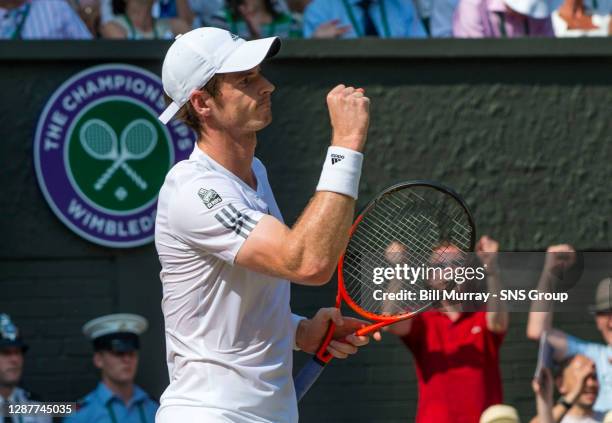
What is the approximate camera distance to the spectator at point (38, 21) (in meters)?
6.88

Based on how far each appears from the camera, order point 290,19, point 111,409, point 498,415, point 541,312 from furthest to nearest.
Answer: point 290,19 → point 541,312 → point 111,409 → point 498,415

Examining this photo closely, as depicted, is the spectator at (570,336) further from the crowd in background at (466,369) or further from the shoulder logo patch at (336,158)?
the shoulder logo patch at (336,158)

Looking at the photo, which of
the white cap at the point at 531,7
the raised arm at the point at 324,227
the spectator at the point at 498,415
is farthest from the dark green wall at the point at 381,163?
the raised arm at the point at 324,227

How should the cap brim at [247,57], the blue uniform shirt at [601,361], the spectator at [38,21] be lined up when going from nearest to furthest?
the cap brim at [247,57] → the blue uniform shirt at [601,361] → the spectator at [38,21]

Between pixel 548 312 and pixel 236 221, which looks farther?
pixel 548 312

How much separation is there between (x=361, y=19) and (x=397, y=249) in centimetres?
304

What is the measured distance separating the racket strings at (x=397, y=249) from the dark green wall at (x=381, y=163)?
2.14 m

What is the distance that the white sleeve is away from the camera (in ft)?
10.6

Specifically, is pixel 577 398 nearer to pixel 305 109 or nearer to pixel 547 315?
pixel 547 315

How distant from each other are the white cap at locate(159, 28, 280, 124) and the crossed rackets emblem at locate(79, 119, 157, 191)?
3.28 metres

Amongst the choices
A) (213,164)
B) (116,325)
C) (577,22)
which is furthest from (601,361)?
(213,164)

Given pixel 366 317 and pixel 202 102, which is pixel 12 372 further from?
pixel 202 102

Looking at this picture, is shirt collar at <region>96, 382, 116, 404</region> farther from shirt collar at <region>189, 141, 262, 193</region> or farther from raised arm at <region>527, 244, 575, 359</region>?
shirt collar at <region>189, 141, 262, 193</region>

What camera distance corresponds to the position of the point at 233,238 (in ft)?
10.5
